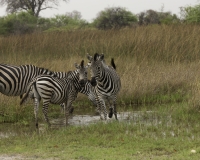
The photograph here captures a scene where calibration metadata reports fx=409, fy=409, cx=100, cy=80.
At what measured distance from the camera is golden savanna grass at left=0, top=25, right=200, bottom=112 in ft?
39.9

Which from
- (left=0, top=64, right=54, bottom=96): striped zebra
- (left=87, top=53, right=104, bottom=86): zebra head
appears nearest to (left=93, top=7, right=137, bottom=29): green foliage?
(left=0, top=64, right=54, bottom=96): striped zebra

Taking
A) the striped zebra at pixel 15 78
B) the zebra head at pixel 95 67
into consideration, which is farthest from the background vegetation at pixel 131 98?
the zebra head at pixel 95 67

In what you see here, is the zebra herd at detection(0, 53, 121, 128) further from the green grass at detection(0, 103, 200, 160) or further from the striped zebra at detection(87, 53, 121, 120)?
the green grass at detection(0, 103, 200, 160)

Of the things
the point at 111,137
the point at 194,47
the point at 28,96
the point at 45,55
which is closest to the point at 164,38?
the point at 194,47

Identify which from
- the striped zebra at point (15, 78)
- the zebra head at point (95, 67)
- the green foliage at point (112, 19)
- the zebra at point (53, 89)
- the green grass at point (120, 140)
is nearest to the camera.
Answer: the green grass at point (120, 140)

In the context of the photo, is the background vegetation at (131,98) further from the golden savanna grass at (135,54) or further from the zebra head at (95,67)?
the zebra head at (95,67)

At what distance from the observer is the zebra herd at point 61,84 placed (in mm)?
8969

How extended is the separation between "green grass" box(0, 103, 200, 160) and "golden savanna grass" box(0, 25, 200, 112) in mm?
2603

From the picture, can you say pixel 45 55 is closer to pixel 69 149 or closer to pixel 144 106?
pixel 144 106

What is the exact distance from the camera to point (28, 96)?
9.46 meters

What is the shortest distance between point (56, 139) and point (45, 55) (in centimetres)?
925

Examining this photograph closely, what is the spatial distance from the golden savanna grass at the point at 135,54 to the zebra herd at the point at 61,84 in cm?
219

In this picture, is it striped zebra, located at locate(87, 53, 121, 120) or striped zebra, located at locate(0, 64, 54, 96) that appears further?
striped zebra, located at locate(0, 64, 54, 96)

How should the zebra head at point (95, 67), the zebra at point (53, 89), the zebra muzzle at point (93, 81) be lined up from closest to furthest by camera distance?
1. the zebra at point (53, 89)
2. the zebra muzzle at point (93, 81)
3. the zebra head at point (95, 67)
